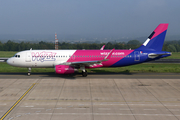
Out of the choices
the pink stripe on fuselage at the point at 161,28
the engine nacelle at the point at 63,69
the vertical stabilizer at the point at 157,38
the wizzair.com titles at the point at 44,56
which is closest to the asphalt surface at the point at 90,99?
the engine nacelle at the point at 63,69

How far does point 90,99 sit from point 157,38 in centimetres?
1875

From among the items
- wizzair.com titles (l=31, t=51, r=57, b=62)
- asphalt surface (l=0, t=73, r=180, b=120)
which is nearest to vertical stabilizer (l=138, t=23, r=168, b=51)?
asphalt surface (l=0, t=73, r=180, b=120)

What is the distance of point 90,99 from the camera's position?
1920 cm

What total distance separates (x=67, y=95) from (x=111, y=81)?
8470 mm

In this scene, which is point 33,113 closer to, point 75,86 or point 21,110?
point 21,110

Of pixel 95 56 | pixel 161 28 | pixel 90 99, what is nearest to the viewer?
pixel 90 99

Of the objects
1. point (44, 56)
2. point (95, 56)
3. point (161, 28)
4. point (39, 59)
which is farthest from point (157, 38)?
point (39, 59)

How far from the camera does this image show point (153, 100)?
1891 cm

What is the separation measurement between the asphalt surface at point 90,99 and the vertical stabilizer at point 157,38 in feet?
23.0

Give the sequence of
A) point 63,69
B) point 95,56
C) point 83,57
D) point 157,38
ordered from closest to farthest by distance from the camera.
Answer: point 63,69 → point 83,57 → point 95,56 → point 157,38

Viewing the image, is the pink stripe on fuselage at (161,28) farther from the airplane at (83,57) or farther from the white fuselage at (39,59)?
the white fuselage at (39,59)

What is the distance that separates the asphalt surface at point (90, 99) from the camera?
15.3 metres

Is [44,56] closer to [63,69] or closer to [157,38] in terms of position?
[63,69]

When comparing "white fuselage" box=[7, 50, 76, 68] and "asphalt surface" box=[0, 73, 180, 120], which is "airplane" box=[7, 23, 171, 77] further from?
"asphalt surface" box=[0, 73, 180, 120]
